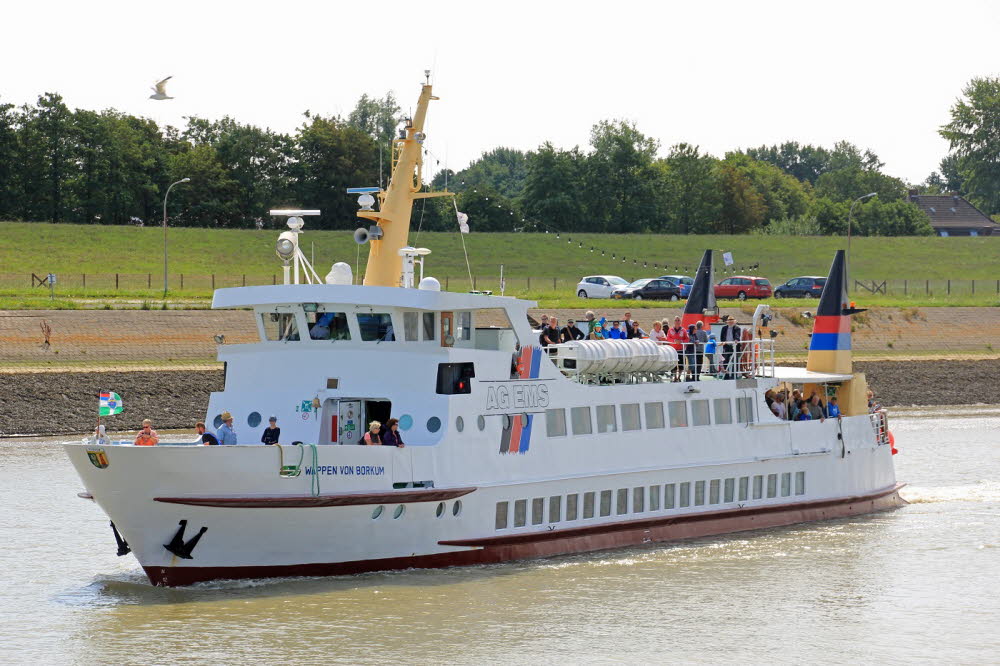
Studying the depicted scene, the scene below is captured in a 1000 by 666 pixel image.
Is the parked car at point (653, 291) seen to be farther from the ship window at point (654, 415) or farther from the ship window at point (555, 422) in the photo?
the ship window at point (555, 422)

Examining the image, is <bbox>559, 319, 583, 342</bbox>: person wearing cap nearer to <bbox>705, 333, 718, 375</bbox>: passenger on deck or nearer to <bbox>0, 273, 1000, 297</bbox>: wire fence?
<bbox>705, 333, 718, 375</bbox>: passenger on deck

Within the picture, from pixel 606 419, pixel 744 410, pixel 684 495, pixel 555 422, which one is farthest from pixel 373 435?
pixel 744 410

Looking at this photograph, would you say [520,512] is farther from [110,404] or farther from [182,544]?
[110,404]

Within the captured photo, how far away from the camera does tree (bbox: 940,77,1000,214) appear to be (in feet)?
433

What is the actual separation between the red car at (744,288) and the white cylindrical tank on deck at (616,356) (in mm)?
43868

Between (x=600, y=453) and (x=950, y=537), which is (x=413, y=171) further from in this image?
(x=950, y=537)

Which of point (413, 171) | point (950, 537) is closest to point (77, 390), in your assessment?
point (413, 171)

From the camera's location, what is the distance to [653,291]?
6788 cm

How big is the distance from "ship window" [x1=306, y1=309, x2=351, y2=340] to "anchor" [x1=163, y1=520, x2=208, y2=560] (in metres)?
4.30

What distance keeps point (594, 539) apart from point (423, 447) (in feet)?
15.5

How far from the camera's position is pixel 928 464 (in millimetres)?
37938

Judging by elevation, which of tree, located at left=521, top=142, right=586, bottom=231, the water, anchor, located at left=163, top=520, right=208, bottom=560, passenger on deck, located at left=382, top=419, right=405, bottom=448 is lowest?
the water

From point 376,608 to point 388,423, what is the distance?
10.3 feet

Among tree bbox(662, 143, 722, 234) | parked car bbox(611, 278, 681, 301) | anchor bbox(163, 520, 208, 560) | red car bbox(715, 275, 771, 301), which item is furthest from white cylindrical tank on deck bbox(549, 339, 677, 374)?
tree bbox(662, 143, 722, 234)
